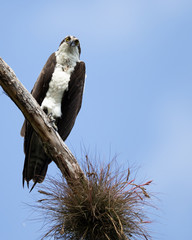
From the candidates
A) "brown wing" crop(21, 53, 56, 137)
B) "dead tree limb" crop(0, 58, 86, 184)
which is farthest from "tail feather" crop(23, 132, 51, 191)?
"dead tree limb" crop(0, 58, 86, 184)

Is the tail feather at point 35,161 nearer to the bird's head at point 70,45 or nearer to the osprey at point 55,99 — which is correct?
the osprey at point 55,99

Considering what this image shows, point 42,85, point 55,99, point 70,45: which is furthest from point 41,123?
point 70,45

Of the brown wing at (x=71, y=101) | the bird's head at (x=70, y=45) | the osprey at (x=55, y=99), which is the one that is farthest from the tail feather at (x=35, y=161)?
the bird's head at (x=70, y=45)

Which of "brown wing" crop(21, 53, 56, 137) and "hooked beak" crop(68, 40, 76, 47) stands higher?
"hooked beak" crop(68, 40, 76, 47)

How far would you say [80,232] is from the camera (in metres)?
3.75

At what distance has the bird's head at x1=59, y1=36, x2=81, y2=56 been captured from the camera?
5277mm

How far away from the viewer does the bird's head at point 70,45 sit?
528cm

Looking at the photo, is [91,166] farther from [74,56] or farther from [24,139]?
[74,56]

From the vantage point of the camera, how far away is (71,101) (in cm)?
502

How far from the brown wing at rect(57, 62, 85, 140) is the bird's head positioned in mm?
355

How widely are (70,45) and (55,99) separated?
953 mm

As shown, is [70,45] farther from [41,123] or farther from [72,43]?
[41,123]

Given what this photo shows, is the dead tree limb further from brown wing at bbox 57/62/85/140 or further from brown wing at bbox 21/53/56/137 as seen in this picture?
brown wing at bbox 57/62/85/140

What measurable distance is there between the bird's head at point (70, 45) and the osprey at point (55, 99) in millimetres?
105
